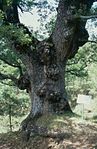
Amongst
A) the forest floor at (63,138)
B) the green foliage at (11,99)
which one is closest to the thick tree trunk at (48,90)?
the forest floor at (63,138)

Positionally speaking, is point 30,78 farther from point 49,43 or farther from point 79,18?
point 79,18

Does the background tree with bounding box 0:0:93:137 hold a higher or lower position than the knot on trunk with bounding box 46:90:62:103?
higher

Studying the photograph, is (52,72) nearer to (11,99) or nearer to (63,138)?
(63,138)

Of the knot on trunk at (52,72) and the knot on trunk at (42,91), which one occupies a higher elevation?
the knot on trunk at (52,72)

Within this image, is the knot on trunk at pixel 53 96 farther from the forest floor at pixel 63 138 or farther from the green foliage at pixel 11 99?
the green foliage at pixel 11 99

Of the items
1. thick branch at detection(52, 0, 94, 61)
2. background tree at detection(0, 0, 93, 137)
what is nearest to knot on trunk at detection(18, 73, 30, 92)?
background tree at detection(0, 0, 93, 137)

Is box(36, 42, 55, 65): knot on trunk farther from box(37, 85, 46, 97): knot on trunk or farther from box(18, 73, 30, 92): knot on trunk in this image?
box(18, 73, 30, 92): knot on trunk

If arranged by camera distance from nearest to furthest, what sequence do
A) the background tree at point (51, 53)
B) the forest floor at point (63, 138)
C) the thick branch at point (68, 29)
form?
the forest floor at point (63, 138) → the thick branch at point (68, 29) → the background tree at point (51, 53)

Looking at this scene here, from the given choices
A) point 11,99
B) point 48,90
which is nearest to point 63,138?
point 48,90

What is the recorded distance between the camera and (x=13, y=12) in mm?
9125

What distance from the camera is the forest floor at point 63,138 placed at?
23.8 feet

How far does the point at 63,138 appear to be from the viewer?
764 centimetres

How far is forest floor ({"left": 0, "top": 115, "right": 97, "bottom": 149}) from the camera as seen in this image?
7.26 meters

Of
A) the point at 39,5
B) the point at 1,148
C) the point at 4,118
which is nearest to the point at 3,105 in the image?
the point at 4,118
